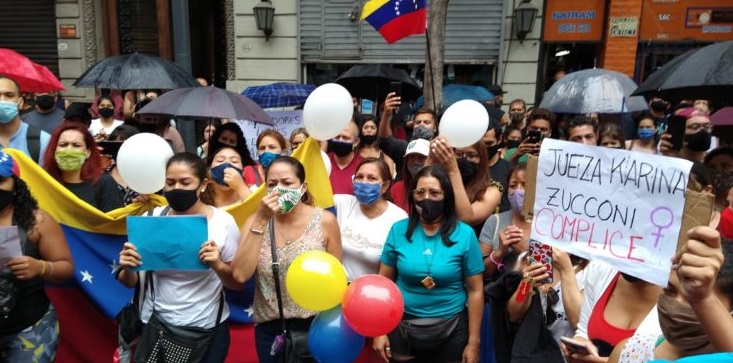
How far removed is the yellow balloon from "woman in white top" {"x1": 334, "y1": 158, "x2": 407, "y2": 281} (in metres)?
0.53

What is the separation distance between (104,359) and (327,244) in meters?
1.94

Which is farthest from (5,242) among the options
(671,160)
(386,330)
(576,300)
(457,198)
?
(671,160)

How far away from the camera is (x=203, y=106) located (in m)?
4.14

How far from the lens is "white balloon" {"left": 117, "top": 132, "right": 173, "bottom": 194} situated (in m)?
2.78

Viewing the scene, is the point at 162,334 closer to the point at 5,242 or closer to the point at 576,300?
the point at 5,242

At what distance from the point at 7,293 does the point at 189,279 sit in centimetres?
83

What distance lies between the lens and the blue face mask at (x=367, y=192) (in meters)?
3.19

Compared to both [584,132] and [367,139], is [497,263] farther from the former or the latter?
[367,139]

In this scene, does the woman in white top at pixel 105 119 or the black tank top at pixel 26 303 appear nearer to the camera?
the black tank top at pixel 26 303

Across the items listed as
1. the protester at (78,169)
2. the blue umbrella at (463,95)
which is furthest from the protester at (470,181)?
the blue umbrella at (463,95)

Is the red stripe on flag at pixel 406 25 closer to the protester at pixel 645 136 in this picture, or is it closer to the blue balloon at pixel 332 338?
the protester at pixel 645 136

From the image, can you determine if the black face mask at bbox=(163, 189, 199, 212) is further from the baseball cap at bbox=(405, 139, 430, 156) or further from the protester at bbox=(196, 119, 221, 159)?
the protester at bbox=(196, 119, 221, 159)

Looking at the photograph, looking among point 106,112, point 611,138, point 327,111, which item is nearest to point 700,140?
point 611,138

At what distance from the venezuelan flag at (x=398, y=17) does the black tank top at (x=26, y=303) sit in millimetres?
3264
